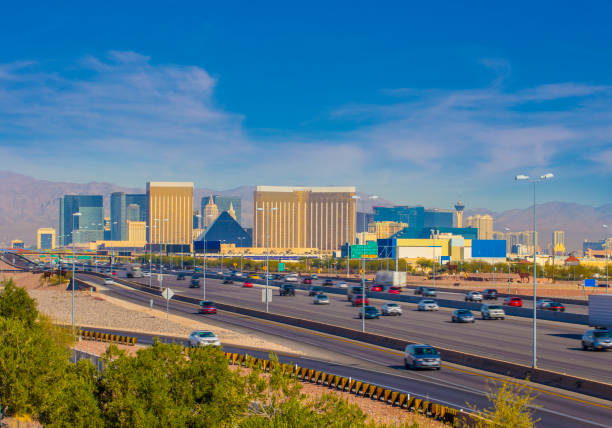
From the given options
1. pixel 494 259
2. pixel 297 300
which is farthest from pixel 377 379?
pixel 494 259

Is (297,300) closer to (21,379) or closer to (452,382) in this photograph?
(452,382)

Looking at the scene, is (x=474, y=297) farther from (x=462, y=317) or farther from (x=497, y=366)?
(x=497, y=366)

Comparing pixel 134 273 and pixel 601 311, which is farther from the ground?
pixel 601 311

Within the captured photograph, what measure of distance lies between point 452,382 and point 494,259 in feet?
573

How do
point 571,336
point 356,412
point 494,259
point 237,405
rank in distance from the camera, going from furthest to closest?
point 494,259
point 571,336
point 237,405
point 356,412

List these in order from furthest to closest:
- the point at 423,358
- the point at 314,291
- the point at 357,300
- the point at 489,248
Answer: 1. the point at 489,248
2. the point at 314,291
3. the point at 357,300
4. the point at 423,358

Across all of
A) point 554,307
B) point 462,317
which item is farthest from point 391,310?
point 554,307

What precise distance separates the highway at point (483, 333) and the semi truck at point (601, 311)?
5.81ft

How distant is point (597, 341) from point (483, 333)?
34.2 feet

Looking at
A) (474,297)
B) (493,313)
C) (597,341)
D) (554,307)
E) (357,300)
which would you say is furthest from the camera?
(474,297)

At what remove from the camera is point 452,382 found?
32000 millimetres

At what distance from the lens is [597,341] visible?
4381cm

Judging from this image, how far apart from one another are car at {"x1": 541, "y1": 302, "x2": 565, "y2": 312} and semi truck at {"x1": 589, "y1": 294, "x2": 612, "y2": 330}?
46.5 feet

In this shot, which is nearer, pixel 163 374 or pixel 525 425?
pixel 525 425
